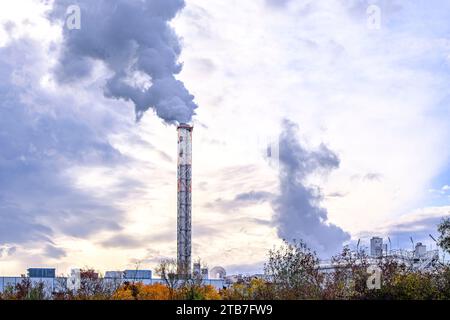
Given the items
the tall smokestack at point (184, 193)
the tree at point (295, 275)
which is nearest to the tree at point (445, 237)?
the tree at point (295, 275)

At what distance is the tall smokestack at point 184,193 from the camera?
49844mm

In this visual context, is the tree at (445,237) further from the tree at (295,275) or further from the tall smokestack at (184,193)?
the tall smokestack at (184,193)

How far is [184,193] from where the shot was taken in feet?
164

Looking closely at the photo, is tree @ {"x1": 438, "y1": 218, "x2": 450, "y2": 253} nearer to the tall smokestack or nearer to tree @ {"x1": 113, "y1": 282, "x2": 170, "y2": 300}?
tree @ {"x1": 113, "y1": 282, "x2": 170, "y2": 300}

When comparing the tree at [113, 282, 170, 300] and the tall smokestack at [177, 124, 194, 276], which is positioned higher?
the tall smokestack at [177, 124, 194, 276]

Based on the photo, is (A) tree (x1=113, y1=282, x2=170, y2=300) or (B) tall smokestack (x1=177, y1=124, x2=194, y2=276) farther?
(B) tall smokestack (x1=177, y1=124, x2=194, y2=276)

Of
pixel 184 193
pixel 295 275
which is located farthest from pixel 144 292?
pixel 184 193

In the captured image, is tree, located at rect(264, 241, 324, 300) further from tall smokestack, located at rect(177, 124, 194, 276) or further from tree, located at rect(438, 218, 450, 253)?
tall smokestack, located at rect(177, 124, 194, 276)

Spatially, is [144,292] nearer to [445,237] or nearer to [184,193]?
[445,237]

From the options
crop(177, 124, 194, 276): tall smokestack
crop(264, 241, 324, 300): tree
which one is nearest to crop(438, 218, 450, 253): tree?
crop(264, 241, 324, 300): tree

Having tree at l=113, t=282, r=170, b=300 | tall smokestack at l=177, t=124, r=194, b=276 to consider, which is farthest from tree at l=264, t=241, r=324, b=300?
tall smokestack at l=177, t=124, r=194, b=276

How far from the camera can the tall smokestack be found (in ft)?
164
